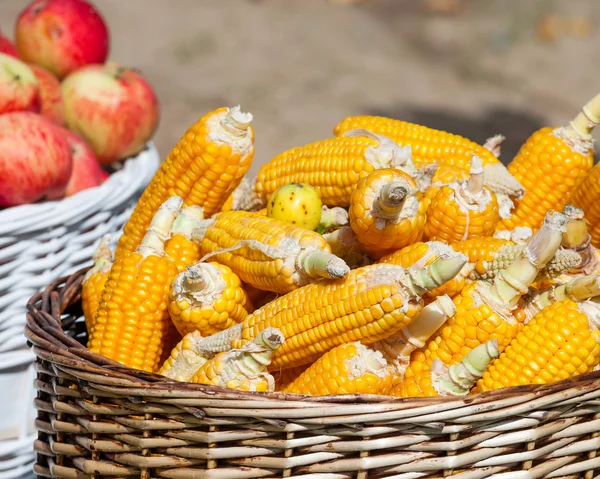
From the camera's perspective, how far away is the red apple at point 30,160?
2271 millimetres

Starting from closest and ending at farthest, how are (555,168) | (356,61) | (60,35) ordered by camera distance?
(555,168), (60,35), (356,61)

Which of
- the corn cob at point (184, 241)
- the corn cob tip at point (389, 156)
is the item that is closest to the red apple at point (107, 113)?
the corn cob at point (184, 241)

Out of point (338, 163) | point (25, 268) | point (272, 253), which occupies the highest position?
point (338, 163)

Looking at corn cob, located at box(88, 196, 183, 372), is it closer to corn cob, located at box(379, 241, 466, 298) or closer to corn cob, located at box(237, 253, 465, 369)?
corn cob, located at box(237, 253, 465, 369)

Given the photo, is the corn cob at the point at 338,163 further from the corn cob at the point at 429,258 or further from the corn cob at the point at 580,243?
the corn cob at the point at 580,243

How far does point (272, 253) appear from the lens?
1.56 meters

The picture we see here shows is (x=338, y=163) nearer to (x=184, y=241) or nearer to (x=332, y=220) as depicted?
(x=332, y=220)

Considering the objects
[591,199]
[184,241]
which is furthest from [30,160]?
[591,199]

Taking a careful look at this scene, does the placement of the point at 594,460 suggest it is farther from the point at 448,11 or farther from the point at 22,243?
the point at 448,11

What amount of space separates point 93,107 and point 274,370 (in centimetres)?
151

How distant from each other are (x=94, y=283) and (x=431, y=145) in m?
0.88

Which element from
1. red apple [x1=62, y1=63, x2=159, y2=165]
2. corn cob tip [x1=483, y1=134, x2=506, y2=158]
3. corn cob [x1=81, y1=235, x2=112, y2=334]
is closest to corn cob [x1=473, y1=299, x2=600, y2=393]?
corn cob tip [x1=483, y1=134, x2=506, y2=158]

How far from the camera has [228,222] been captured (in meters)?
1.72

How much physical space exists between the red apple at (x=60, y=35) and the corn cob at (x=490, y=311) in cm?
192
